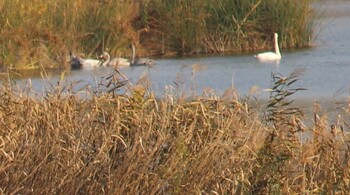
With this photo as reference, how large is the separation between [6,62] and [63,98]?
47.0 feet

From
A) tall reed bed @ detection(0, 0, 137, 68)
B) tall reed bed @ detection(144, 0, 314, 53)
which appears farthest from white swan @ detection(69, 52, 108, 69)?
tall reed bed @ detection(144, 0, 314, 53)

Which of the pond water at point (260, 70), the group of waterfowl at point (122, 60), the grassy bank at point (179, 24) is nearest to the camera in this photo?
the pond water at point (260, 70)

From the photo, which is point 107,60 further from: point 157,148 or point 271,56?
point 157,148

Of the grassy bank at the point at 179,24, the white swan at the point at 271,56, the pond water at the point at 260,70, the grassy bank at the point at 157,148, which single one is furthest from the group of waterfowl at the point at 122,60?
the grassy bank at the point at 157,148

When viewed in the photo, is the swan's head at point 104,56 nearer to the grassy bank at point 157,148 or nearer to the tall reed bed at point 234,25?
the tall reed bed at point 234,25

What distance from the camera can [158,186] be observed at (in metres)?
7.11

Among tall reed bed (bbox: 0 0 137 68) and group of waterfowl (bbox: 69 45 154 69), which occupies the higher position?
tall reed bed (bbox: 0 0 137 68)

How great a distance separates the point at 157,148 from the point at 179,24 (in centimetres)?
1805

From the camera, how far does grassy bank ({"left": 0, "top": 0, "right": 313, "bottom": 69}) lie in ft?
79.4

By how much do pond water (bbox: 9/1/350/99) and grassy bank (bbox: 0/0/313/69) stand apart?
781 millimetres

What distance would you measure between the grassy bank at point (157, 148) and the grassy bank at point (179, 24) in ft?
52.9

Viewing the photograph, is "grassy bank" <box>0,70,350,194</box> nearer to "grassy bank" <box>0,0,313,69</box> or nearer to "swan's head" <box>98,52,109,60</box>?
"swan's head" <box>98,52,109,60</box>

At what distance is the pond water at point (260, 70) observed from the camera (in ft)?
57.6

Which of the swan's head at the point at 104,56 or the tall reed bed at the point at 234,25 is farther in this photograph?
the tall reed bed at the point at 234,25
